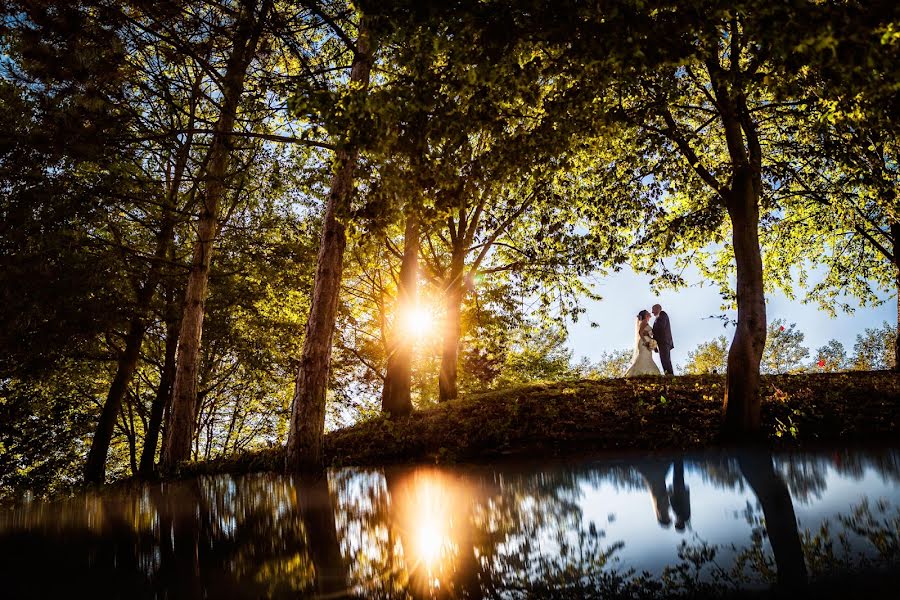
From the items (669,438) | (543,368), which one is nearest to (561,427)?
(669,438)

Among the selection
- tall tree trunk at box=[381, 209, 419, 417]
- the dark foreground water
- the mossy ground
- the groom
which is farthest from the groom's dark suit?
the dark foreground water

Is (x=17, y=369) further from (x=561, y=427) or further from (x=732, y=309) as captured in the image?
(x=732, y=309)

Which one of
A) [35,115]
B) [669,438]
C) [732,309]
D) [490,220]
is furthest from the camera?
[490,220]

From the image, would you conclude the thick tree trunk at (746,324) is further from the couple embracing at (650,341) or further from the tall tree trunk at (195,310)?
the tall tree trunk at (195,310)

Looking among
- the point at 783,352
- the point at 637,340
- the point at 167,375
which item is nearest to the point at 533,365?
the point at 637,340

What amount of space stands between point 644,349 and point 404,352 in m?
8.70

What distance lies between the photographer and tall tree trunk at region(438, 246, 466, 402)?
1627cm

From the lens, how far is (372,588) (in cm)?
315

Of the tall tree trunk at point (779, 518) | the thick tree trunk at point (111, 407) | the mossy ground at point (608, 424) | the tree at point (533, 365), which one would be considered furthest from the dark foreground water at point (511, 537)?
the tree at point (533, 365)

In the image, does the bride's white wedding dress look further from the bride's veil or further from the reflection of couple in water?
the reflection of couple in water

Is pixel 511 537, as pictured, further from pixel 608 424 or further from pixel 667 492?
pixel 608 424

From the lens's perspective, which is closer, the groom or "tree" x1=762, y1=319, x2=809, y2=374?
the groom

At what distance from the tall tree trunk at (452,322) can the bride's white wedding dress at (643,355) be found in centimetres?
620

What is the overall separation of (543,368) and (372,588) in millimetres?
35381
